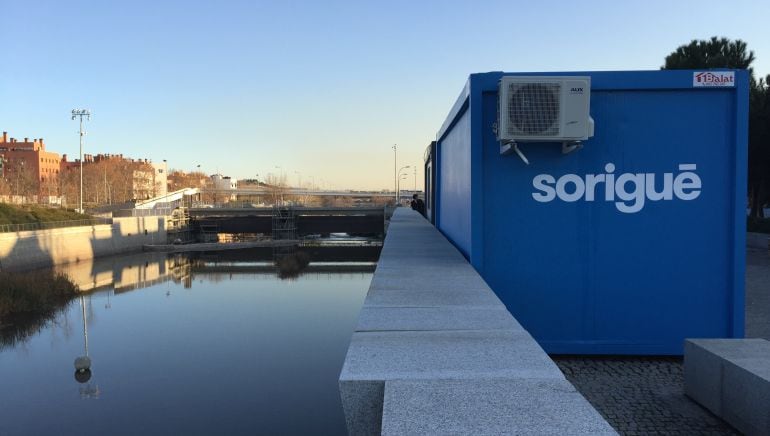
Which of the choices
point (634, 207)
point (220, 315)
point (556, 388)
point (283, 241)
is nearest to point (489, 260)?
point (634, 207)

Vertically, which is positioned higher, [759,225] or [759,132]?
[759,132]

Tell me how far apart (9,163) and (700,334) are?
13171 cm

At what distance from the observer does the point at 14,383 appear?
16.3 meters

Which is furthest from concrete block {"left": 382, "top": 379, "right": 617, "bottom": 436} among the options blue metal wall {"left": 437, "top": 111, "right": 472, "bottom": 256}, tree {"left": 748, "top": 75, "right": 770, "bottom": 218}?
tree {"left": 748, "top": 75, "right": 770, "bottom": 218}

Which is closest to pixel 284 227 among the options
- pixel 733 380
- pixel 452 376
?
pixel 733 380

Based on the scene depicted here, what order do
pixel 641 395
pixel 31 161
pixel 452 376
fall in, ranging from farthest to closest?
pixel 31 161 < pixel 641 395 < pixel 452 376

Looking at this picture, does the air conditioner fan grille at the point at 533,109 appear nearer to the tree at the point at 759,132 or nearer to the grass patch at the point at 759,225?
the tree at the point at 759,132

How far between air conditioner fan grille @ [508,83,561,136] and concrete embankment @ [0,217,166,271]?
40.6 meters

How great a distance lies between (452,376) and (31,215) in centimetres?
5258

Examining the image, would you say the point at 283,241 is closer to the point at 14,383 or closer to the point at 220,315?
the point at 220,315

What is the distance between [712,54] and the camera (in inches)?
1130

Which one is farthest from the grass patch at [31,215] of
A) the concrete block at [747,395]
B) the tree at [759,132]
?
the tree at [759,132]

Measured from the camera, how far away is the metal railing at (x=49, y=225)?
3757cm

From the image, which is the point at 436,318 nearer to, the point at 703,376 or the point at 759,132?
the point at 703,376
